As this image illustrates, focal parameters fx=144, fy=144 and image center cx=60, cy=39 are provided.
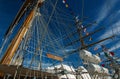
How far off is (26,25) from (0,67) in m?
4.02

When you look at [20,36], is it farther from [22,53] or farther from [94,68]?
[94,68]

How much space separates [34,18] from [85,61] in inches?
598

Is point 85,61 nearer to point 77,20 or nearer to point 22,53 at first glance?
point 77,20

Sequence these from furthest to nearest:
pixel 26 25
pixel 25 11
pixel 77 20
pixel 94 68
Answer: pixel 77 20, pixel 94 68, pixel 25 11, pixel 26 25

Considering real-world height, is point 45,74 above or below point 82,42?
below

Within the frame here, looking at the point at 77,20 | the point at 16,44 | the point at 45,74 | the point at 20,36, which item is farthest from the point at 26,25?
the point at 77,20

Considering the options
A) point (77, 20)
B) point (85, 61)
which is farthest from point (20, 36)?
point (77, 20)

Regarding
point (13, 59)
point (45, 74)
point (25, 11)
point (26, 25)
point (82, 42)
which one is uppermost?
point (82, 42)

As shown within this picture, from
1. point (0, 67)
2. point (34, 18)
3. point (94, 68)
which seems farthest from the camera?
point (94, 68)

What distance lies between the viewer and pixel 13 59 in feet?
23.8

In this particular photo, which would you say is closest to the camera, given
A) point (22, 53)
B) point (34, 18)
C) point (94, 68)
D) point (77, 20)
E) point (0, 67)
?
point (0, 67)

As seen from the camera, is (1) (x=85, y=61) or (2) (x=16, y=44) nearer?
(2) (x=16, y=44)

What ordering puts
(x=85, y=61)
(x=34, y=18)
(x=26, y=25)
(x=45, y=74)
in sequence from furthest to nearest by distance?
(x=85, y=61), (x=34, y=18), (x=26, y=25), (x=45, y=74)

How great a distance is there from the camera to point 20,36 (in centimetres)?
770
